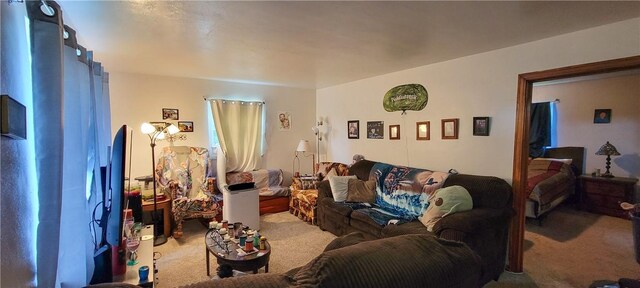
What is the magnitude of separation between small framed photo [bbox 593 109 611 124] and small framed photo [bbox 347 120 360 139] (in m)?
4.17

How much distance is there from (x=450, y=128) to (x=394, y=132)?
0.86 metres

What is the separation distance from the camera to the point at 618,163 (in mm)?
4602

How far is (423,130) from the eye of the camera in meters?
3.69

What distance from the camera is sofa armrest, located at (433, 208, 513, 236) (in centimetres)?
233

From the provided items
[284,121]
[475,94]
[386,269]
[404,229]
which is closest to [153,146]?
[284,121]

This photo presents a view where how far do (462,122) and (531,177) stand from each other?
2.04 m

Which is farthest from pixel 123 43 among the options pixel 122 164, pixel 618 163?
pixel 618 163

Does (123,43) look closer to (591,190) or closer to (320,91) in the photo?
(320,91)

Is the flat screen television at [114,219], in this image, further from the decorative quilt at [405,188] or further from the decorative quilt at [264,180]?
the decorative quilt at [264,180]

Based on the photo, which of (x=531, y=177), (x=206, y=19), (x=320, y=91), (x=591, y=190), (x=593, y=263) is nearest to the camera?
(x=206, y=19)

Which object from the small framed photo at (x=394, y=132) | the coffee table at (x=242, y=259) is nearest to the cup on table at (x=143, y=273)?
the coffee table at (x=242, y=259)

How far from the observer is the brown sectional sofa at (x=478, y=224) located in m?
2.36

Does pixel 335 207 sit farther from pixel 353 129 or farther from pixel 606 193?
pixel 606 193

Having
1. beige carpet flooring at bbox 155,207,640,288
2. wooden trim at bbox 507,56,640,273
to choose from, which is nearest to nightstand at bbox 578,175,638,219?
beige carpet flooring at bbox 155,207,640,288
